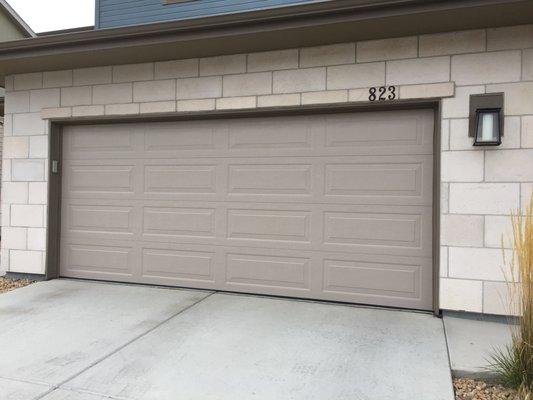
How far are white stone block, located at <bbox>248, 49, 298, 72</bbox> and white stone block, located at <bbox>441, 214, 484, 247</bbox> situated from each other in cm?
221

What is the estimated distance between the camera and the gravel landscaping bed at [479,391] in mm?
2745

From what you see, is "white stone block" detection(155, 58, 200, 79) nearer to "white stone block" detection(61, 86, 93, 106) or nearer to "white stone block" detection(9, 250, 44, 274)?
"white stone block" detection(61, 86, 93, 106)

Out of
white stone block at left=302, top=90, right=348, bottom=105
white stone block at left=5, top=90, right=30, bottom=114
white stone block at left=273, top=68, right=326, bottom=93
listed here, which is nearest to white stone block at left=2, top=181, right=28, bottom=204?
white stone block at left=5, top=90, right=30, bottom=114

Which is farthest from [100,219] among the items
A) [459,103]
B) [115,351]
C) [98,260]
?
[459,103]

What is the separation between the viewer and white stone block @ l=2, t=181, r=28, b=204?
5.78 m

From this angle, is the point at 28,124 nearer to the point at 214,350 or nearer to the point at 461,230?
the point at 214,350

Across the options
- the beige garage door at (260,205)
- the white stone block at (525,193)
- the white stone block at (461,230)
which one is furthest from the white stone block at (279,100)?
the white stone block at (525,193)

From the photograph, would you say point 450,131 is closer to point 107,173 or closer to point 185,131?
point 185,131

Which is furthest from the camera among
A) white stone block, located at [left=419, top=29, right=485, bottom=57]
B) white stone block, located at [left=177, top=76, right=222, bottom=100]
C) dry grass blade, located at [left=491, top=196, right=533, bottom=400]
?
white stone block, located at [left=177, top=76, right=222, bottom=100]

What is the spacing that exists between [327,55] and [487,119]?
65.6 inches

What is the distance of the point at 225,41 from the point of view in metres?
4.46

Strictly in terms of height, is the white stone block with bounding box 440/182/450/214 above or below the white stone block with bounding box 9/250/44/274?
above

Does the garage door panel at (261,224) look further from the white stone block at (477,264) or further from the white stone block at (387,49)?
the white stone block at (387,49)

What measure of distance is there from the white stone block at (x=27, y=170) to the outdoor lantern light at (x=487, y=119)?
5.05m
